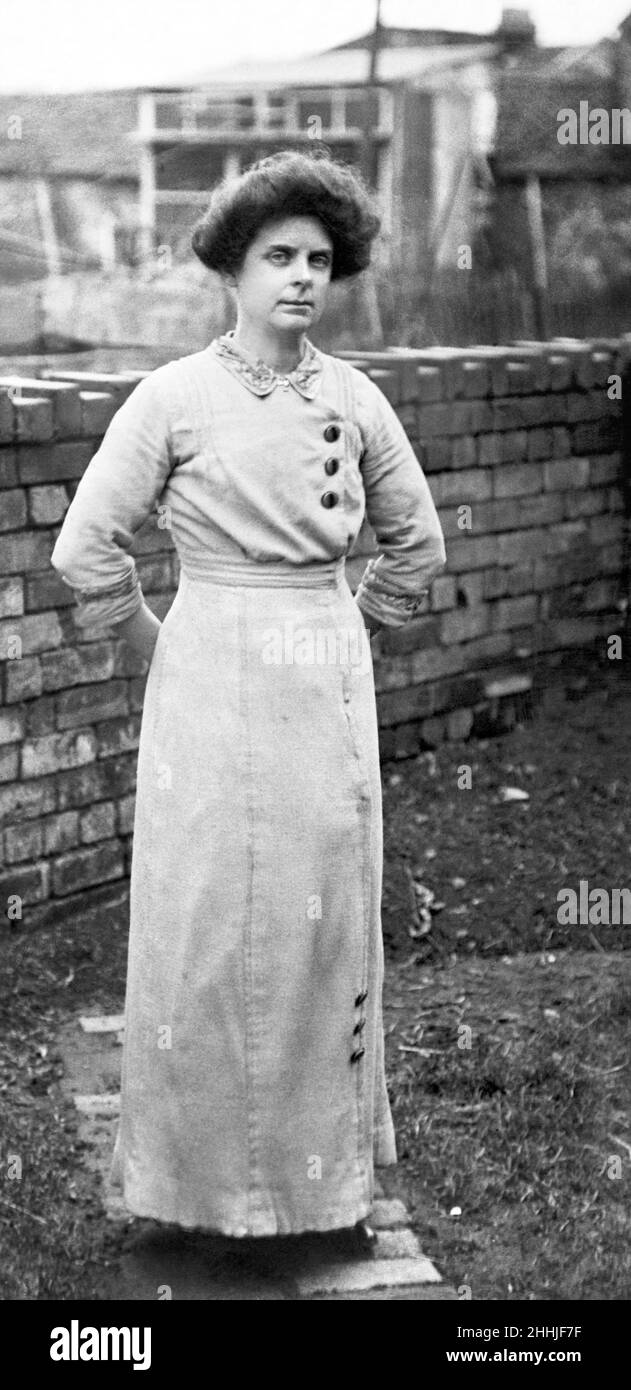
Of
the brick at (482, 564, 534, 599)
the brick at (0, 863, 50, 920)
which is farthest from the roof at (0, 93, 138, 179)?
the brick at (0, 863, 50, 920)

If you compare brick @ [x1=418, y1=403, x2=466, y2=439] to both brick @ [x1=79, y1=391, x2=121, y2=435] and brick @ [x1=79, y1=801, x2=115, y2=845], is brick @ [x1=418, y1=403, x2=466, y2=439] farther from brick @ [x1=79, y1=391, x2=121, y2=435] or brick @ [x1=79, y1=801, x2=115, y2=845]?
brick @ [x1=79, y1=801, x2=115, y2=845]

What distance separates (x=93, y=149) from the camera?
15.1 m

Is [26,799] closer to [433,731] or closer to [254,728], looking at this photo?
[254,728]

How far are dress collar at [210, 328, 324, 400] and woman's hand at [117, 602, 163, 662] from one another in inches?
20.0

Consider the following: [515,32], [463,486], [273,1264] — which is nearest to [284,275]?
[273,1264]

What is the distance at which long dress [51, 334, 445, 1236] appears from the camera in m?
3.39

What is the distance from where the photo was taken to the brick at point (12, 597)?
5566mm

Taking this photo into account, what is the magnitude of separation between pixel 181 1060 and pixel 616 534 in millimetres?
5826

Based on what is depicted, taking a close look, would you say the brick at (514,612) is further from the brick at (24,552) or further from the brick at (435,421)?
the brick at (24,552)

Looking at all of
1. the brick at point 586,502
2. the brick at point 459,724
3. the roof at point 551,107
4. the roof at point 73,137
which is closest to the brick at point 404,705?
the brick at point 459,724

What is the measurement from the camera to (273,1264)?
378 centimetres

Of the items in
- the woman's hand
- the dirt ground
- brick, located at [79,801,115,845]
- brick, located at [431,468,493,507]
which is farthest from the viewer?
brick, located at [431,468,493,507]

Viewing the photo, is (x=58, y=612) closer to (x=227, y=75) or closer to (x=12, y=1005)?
(x=12, y=1005)

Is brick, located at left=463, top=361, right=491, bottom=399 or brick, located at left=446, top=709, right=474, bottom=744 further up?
brick, located at left=463, top=361, right=491, bottom=399
